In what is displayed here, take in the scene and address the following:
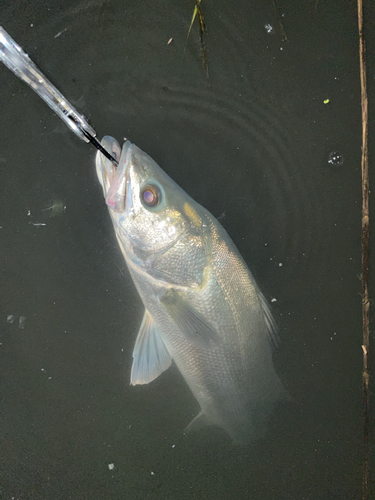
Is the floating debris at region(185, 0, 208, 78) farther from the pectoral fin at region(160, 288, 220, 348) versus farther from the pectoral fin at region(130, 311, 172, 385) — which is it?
the pectoral fin at region(130, 311, 172, 385)

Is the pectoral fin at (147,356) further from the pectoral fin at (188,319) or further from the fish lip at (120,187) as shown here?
the fish lip at (120,187)

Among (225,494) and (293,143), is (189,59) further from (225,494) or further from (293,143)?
(225,494)

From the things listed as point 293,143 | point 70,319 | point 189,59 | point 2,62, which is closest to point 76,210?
point 70,319

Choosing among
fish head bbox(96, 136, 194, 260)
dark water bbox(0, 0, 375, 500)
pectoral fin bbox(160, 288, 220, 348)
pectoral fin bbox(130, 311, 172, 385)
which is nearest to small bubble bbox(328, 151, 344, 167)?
dark water bbox(0, 0, 375, 500)

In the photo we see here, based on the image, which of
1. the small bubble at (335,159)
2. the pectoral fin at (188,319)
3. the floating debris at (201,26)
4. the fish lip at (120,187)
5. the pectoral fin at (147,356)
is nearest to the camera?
the fish lip at (120,187)

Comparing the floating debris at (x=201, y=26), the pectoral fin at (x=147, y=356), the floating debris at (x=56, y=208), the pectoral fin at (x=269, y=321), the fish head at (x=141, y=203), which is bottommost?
the pectoral fin at (x=269, y=321)

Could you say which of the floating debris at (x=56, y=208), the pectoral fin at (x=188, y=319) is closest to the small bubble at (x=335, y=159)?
the pectoral fin at (x=188, y=319)

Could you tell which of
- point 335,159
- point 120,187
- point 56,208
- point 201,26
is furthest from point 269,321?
point 201,26
